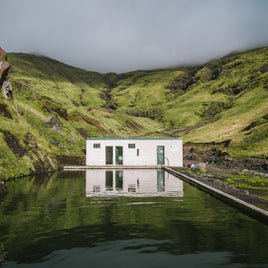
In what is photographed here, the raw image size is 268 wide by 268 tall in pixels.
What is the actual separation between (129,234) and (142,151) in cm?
3465

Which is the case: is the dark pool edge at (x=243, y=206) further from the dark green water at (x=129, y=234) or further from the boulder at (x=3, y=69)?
the boulder at (x=3, y=69)

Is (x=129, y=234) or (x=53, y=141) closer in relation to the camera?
(x=129, y=234)

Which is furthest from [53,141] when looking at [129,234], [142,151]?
[129,234]

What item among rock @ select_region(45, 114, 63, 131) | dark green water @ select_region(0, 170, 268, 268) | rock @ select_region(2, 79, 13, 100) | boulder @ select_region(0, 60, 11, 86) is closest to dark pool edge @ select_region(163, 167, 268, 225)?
dark green water @ select_region(0, 170, 268, 268)

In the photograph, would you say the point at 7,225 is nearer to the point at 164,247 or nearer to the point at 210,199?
the point at 164,247

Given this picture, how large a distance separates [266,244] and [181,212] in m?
4.59

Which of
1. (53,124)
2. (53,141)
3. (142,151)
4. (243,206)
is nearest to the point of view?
(243,206)

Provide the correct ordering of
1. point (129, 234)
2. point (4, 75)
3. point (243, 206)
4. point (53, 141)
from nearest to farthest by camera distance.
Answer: point (129, 234) < point (243, 206) < point (4, 75) < point (53, 141)

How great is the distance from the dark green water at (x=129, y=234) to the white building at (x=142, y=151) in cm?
2834

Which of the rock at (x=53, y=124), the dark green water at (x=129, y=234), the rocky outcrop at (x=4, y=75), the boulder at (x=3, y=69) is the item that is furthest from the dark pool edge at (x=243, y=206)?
the rock at (x=53, y=124)

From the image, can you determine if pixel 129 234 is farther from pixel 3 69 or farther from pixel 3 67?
pixel 3 67

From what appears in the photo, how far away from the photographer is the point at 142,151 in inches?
1720

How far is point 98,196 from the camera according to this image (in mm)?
16656

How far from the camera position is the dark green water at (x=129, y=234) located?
693 cm
